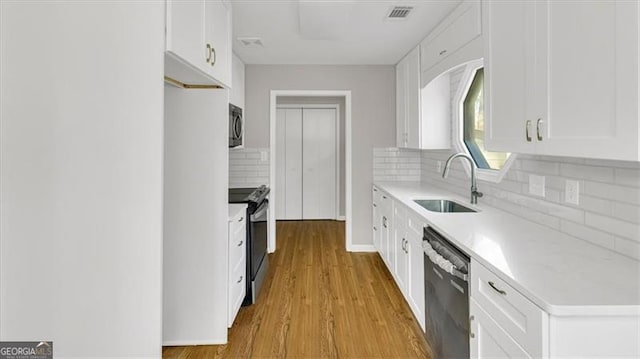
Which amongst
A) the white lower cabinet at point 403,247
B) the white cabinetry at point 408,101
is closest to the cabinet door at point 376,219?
the white lower cabinet at point 403,247

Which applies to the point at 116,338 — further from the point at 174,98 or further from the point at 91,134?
the point at 174,98

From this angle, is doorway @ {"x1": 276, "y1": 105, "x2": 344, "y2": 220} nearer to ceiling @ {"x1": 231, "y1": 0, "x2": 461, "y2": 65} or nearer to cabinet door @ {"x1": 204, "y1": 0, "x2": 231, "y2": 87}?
ceiling @ {"x1": 231, "y1": 0, "x2": 461, "y2": 65}

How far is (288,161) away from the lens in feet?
21.3

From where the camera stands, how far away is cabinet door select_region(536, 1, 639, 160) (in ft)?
3.35

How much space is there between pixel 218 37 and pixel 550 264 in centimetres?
194

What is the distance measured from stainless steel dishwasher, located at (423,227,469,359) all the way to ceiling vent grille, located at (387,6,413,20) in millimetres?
1661

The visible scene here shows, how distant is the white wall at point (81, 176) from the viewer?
3.73 ft

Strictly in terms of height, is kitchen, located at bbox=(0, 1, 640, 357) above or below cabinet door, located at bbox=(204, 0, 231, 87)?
below

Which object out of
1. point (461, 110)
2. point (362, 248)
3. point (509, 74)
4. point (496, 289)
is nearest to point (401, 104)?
point (461, 110)

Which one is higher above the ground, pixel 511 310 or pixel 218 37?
pixel 218 37

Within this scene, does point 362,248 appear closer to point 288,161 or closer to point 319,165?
point 319,165

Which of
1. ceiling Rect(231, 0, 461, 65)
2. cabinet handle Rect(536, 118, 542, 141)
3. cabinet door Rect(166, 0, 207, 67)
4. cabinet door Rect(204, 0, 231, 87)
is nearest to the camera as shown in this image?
cabinet door Rect(166, 0, 207, 67)

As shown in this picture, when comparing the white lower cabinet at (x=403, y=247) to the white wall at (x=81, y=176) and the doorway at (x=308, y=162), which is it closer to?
the white wall at (x=81, y=176)

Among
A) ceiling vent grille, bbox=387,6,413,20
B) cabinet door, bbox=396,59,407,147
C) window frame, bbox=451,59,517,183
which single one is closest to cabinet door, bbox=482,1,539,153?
ceiling vent grille, bbox=387,6,413,20
